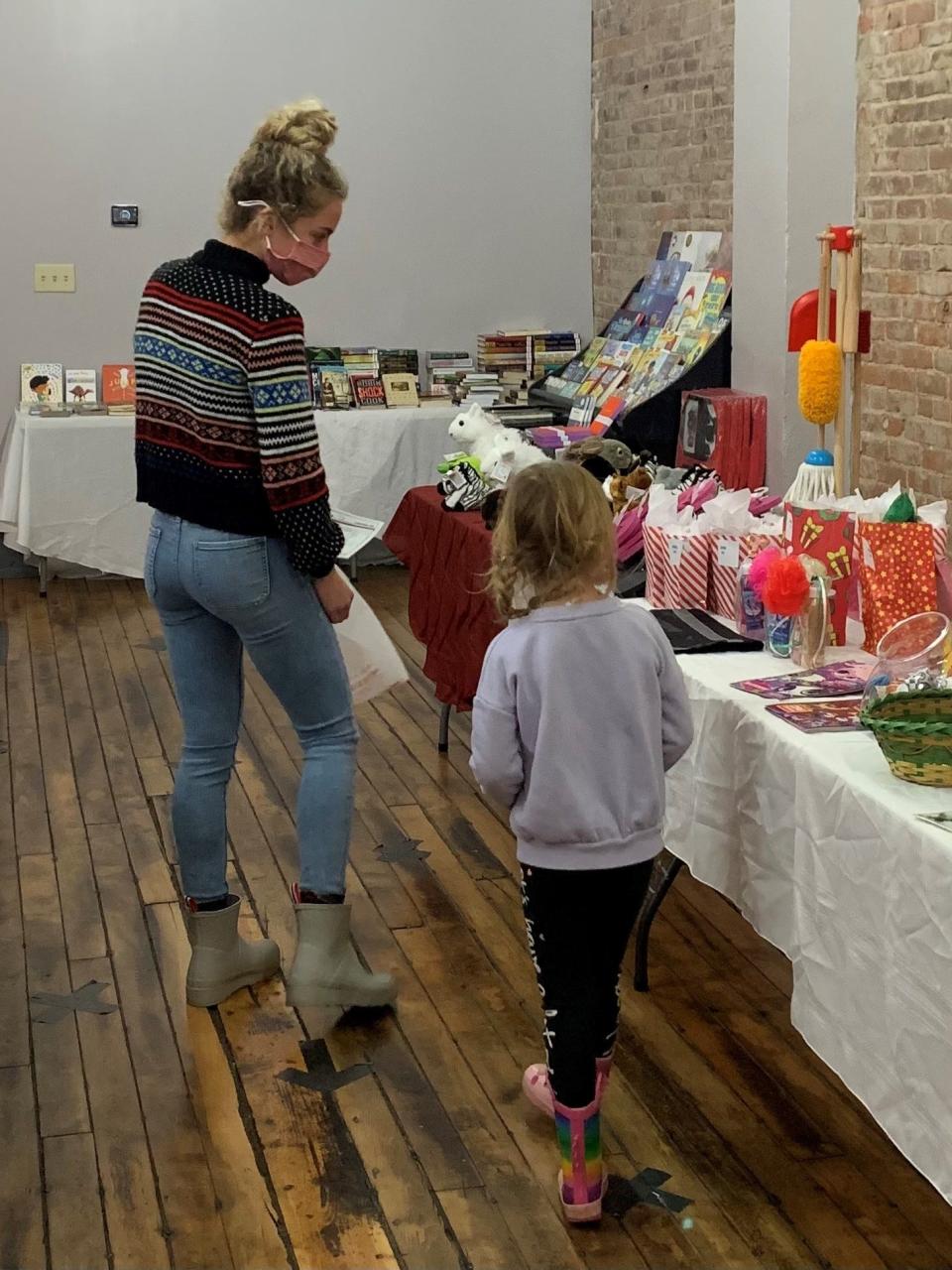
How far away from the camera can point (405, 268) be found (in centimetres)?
793

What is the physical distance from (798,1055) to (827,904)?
2.22ft

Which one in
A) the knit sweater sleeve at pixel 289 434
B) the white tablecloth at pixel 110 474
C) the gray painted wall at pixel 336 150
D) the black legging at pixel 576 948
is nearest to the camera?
the black legging at pixel 576 948

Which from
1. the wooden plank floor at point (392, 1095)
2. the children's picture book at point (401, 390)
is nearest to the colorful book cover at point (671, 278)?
the children's picture book at point (401, 390)

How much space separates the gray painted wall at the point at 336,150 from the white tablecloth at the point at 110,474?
0.70 meters

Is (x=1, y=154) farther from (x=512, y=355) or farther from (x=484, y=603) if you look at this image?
(x=484, y=603)

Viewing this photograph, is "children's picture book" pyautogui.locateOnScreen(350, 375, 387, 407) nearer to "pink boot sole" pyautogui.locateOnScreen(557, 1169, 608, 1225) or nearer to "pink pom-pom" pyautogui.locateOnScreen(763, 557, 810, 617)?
"pink pom-pom" pyautogui.locateOnScreen(763, 557, 810, 617)

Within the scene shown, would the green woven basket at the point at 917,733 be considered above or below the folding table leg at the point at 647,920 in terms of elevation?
above

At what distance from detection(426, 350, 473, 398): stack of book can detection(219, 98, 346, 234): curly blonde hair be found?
494cm

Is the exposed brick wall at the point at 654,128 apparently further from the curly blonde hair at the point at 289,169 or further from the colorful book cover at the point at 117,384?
the curly blonde hair at the point at 289,169

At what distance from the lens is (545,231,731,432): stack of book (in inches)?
233

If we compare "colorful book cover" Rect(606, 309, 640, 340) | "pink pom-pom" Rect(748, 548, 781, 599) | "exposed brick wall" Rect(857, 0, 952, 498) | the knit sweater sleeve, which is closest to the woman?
the knit sweater sleeve

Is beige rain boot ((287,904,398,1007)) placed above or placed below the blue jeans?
below

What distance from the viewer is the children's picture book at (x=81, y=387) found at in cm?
750

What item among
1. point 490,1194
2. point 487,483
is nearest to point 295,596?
point 490,1194
